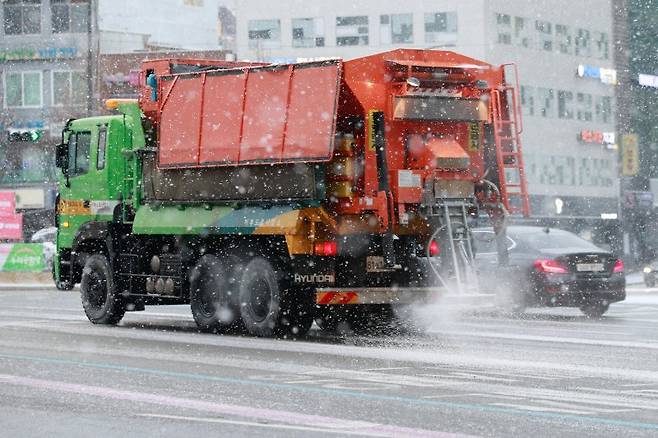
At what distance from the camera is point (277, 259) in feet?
61.7

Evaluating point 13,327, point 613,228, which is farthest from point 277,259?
point 613,228

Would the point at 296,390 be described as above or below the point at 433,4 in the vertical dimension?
below

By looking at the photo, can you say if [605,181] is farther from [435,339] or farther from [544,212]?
[435,339]

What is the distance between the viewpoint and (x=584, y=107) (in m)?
77.5

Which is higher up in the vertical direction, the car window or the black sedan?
the car window

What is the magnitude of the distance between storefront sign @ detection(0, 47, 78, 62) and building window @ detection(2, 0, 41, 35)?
1014mm

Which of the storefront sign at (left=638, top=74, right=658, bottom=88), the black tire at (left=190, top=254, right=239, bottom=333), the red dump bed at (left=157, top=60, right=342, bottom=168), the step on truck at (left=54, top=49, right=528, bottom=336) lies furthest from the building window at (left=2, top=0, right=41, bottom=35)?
the black tire at (left=190, top=254, right=239, bottom=333)

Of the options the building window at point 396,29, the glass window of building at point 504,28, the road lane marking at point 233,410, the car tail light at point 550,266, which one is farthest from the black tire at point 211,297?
the building window at point 396,29

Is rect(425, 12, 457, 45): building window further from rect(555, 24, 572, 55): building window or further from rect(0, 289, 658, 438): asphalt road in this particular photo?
rect(0, 289, 658, 438): asphalt road

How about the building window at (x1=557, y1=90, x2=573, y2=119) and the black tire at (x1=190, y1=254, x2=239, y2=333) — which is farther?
the building window at (x1=557, y1=90, x2=573, y2=119)

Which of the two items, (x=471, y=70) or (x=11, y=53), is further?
(x=11, y=53)

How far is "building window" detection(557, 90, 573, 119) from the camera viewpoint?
249 ft

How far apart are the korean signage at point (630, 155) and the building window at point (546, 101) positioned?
5248mm

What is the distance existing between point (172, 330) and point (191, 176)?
2.14 m
